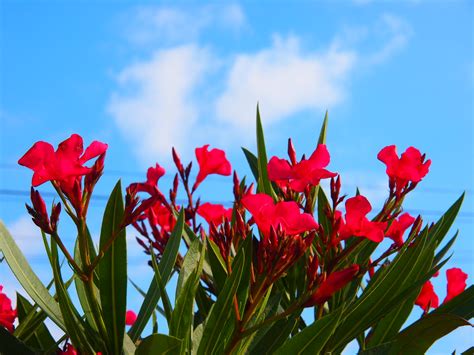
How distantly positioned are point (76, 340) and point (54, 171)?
0.81ft

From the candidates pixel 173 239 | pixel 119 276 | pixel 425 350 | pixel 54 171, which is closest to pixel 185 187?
pixel 173 239

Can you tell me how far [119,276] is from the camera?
106cm

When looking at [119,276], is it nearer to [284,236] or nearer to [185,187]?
[284,236]

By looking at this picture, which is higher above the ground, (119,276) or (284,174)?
(284,174)

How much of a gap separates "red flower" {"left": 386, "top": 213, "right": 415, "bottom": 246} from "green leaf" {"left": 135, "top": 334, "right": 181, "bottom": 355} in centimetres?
50

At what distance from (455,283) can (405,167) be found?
0.39 metres

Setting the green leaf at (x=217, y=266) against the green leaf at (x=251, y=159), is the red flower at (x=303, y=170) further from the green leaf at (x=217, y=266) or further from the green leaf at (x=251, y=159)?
the green leaf at (x=251, y=159)

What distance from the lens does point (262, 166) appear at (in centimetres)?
137

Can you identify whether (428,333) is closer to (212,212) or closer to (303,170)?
(303,170)

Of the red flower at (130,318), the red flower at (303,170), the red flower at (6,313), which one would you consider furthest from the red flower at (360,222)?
the red flower at (130,318)

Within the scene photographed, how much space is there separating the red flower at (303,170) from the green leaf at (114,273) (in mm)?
242

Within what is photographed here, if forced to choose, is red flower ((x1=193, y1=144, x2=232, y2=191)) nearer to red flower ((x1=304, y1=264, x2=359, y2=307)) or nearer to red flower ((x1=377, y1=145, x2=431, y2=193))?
red flower ((x1=377, y1=145, x2=431, y2=193))

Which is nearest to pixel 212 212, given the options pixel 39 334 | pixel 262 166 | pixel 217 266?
pixel 262 166

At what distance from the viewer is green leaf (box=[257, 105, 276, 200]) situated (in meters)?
1.37
